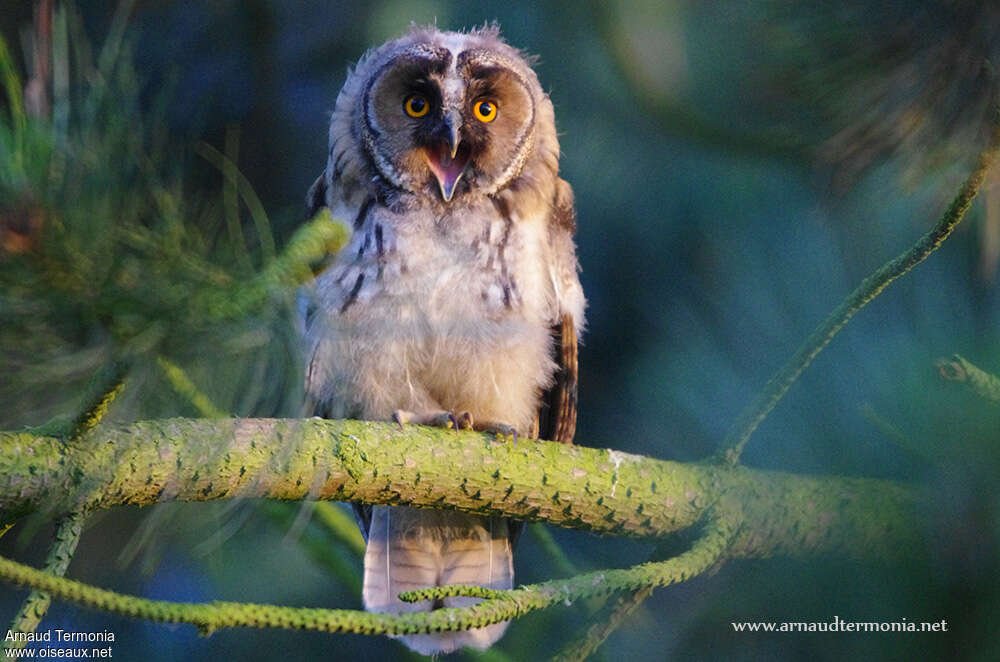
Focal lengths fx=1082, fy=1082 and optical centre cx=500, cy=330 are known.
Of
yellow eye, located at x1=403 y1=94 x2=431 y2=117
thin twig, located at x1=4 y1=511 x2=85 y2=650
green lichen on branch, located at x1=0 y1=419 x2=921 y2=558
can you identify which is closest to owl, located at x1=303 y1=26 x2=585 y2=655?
yellow eye, located at x1=403 y1=94 x2=431 y2=117

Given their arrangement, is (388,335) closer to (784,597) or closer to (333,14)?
(784,597)

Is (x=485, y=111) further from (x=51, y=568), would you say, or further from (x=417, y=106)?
(x=51, y=568)

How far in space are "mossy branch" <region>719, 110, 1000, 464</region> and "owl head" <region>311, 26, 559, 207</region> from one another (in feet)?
3.19

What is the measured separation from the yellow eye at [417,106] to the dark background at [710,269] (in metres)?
0.45

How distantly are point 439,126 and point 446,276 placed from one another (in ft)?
1.18

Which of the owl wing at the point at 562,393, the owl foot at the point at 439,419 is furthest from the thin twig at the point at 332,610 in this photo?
the owl wing at the point at 562,393

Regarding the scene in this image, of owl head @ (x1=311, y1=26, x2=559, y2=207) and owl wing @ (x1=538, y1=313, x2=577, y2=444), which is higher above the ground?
owl head @ (x1=311, y1=26, x2=559, y2=207)

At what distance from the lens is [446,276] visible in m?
2.24

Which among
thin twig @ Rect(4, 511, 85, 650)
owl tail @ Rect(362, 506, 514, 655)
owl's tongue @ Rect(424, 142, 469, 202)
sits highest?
owl's tongue @ Rect(424, 142, 469, 202)

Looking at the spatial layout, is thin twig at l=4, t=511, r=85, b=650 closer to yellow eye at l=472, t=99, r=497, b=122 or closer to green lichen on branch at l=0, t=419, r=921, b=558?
green lichen on branch at l=0, t=419, r=921, b=558

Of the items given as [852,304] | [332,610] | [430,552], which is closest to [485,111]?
[430,552]

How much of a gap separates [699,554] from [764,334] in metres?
0.40

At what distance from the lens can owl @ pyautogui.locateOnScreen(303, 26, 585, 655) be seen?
88.6 inches

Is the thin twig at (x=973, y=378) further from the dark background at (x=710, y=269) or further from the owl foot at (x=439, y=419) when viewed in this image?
the owl foot at (x=439, y=419)
